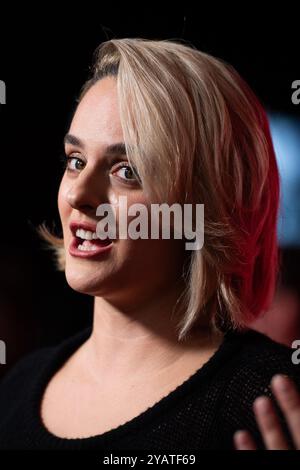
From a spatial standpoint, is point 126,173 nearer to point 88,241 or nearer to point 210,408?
point 88,241

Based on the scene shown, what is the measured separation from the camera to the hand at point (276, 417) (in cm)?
101

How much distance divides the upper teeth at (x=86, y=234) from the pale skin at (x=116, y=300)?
0.08ft

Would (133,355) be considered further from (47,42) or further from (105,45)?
(47,42)

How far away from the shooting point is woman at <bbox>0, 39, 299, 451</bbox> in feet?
4.18

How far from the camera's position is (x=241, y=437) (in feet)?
3.42

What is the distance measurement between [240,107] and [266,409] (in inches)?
24.3

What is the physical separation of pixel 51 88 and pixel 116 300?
1.00 m

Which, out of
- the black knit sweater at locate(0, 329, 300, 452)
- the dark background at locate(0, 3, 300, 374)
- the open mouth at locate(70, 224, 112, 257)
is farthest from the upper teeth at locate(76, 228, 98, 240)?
the dark background at locate(0, 3, 300, 374)

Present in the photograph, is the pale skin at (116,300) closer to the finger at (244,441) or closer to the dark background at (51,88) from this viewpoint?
the finger at (244,441)

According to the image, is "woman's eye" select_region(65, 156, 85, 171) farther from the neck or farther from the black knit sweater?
the black knit sweater

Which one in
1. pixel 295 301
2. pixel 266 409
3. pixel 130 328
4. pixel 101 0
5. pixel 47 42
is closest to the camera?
pixel 266 409

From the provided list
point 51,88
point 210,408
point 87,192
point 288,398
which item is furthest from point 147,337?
point 51,88

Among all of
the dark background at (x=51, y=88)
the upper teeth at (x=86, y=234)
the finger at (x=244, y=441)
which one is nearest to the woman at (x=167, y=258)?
the upper teeth at (x=86, y=234)

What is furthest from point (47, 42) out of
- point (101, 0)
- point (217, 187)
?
point (217, 187)
